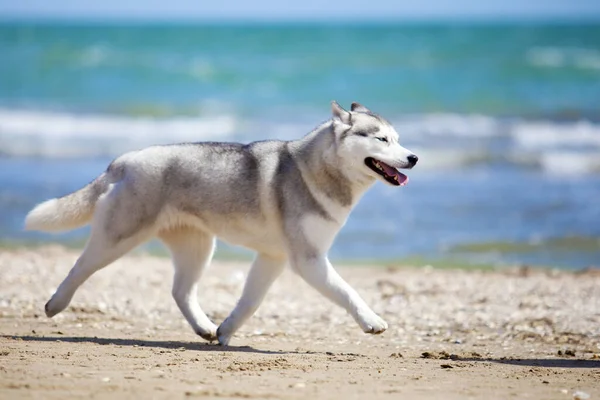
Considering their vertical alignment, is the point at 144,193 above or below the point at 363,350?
above

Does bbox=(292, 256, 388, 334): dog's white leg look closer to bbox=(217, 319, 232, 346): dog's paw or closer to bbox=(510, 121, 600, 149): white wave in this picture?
bbox=(217, 319, 232, 346): dog's paw

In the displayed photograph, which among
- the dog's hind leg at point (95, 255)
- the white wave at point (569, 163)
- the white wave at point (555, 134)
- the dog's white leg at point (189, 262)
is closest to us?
the dog's hind leg at point (95, 255)

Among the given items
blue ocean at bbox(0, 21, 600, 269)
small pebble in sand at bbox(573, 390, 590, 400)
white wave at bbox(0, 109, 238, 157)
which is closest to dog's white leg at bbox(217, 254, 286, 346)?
small pebble in sand at bbox(573, 390, 590, 400)

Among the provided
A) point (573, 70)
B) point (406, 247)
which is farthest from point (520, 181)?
point (573, 70)

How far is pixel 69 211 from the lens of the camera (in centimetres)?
730

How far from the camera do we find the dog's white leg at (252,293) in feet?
23.8

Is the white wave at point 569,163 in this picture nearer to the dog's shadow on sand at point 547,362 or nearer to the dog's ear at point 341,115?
the dog's shadow on sand at point 547,362

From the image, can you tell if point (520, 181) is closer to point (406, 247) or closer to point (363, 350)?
point (406, 247)

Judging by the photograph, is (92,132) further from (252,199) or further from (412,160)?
(412,160)

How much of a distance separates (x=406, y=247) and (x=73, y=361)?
661cm

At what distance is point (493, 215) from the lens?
537 inches

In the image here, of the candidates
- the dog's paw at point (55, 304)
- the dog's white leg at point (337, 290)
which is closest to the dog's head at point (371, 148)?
the dog's white leg at point (337, 290)

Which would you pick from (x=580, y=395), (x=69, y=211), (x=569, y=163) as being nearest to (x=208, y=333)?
(x=69, y=211)

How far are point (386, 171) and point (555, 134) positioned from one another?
52.8 ft
